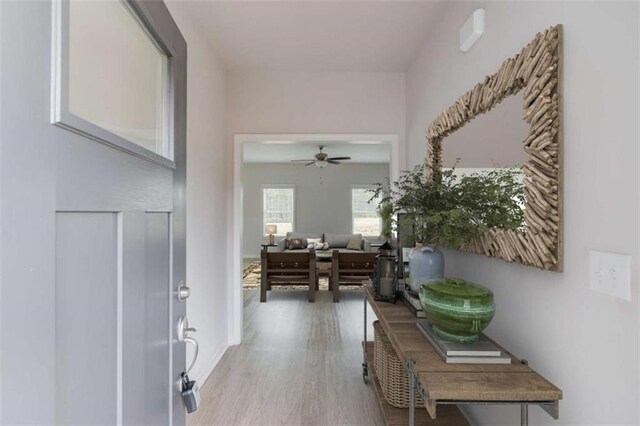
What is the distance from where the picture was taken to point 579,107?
1.06m

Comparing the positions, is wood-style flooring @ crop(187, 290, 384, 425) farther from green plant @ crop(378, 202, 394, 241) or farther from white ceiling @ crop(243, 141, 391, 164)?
white ceiling @ crop(243, 141, 391, 164)

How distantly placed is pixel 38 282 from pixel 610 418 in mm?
1396

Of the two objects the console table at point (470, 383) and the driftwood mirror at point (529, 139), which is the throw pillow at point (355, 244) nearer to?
the driftwood mirror at point (529, 139)

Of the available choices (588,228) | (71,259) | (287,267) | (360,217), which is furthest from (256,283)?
(71,259)

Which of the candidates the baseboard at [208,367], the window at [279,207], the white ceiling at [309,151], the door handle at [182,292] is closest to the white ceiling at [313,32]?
the door handle at [182,292]

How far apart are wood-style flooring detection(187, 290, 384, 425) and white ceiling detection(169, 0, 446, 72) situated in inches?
101

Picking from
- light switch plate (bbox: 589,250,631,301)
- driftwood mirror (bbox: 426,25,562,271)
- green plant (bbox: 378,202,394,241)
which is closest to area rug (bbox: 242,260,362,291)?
green plant (bbox: 378,202,394,241)

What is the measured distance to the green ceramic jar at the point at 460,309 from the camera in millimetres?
1234

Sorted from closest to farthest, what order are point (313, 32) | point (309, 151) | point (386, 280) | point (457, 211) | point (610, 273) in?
1. point (610, 273)
2. point (457, 211)
3. point (386, 280)
4. point (313, 32)
5. point (309, 151)

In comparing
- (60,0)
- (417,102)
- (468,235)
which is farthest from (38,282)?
(417,102)

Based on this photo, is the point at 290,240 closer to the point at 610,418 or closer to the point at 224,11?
the point at 224,11

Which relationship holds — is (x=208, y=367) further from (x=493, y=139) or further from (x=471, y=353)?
(x=493, y=139)

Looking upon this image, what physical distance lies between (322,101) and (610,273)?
284cm

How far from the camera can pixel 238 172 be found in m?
3.41
